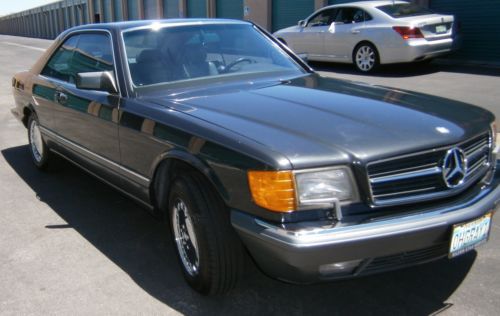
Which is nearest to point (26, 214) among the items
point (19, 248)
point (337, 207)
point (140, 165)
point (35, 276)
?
point (19, 248)

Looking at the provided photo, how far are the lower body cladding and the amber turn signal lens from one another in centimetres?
9

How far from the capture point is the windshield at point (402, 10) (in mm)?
11227

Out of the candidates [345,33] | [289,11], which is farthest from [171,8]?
[345,33]

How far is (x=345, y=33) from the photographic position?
11.9 meters

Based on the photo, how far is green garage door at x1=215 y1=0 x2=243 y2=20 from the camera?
934 inches

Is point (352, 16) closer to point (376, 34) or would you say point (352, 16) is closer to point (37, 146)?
point (376, 34)

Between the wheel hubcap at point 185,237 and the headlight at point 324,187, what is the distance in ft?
2.63

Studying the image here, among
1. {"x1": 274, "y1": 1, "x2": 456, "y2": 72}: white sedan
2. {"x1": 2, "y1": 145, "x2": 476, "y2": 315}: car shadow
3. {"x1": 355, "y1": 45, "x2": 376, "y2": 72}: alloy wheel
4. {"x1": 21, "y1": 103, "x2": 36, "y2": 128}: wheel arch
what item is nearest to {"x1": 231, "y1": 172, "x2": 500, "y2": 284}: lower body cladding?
{"x1": 2, "y1": 145, "x2": 476, "y2": 315}: car shadow

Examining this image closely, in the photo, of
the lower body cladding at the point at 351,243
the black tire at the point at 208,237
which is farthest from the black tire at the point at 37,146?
the lower body cladding at the point at 351,243

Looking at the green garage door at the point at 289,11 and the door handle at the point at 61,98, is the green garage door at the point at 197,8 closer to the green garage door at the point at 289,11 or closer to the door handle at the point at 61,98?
the green garage door at the point at 289,11

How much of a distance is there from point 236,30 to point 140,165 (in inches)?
59.1

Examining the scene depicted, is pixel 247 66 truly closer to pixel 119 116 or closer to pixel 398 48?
Answer: pixel 119 116

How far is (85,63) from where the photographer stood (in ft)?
14.6

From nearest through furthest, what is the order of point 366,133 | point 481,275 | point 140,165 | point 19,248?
point 366,133 < point 481,275 < point 140,165 < point 19,248
